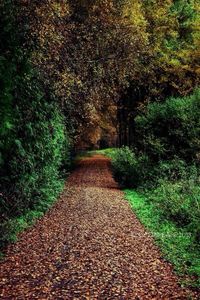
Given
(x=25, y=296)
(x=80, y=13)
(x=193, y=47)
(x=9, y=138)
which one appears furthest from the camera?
(x=193, y=47)

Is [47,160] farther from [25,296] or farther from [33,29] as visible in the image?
[25,296]

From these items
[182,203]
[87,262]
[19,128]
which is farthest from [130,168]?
[87,262]

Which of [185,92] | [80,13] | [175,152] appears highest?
[80,13]

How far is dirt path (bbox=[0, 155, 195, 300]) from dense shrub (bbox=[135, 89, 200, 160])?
5733mm

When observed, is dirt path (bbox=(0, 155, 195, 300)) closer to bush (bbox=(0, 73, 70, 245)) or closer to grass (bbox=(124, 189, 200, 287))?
grass (bbox=(124, 189, 200, 287))

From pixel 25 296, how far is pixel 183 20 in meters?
23.3

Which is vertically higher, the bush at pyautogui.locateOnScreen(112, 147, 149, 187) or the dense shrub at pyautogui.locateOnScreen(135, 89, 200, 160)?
the dense shrub at pyautogui.locateOnScreen(135, 89, 200, 160)

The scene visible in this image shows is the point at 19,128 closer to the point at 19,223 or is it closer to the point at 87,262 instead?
the point at 19,223

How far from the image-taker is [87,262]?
8.05 metres

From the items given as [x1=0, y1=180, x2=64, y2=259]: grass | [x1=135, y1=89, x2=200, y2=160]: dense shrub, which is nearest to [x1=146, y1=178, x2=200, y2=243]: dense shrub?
[x1=135, y1=89, x2=200, y2=160]: dense shrub

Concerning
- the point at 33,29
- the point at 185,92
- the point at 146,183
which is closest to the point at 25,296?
the point at 33,29

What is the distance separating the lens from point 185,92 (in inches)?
973

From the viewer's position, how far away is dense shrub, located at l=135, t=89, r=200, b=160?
17703 millimetres

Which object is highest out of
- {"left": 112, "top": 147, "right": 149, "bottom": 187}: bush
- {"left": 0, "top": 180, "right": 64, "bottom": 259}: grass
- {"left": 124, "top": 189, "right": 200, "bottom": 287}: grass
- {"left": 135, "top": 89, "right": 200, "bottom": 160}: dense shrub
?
{"left": 135, "top": 89, "right": 200, "bottom": 160}: dense shrub
